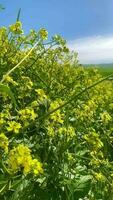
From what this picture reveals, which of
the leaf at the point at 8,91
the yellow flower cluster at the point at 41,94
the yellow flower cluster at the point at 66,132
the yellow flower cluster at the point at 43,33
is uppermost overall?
the yellow flower cluster at the point at 43,33

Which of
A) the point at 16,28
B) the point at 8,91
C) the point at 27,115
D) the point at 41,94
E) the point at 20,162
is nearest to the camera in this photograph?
the point at 20,162

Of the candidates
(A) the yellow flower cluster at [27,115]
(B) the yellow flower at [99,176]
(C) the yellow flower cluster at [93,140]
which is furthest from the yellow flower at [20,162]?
(C) the yellow flower cluster at [93,140]

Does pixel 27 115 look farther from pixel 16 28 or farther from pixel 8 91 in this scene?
pixel 16 28

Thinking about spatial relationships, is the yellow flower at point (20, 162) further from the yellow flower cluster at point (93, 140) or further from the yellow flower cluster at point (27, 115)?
the yellow flower cluster at point (93, 140)

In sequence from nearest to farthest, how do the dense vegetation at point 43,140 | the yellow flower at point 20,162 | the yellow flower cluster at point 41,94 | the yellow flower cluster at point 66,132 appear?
the yellow flower at point 20,162, the dense vegetation at point 43,140, the yellow flower cluster at point 66,132, the yellow flower cluster at point 41,94

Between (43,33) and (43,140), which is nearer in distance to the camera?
(43,140)

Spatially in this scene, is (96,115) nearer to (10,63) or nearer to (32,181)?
(10,63)

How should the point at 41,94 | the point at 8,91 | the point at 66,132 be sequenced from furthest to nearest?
the point at 41,94 < the point at 66,132 < the point at 8,91

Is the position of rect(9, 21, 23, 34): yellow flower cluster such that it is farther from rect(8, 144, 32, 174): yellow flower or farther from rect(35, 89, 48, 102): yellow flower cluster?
rect(8, 144, 32, 174): yellow flower

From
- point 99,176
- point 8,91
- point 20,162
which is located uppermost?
point 8,91

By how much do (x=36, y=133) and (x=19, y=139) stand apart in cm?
23

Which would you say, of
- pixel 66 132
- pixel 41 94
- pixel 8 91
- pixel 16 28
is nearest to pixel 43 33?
pixel 16 28

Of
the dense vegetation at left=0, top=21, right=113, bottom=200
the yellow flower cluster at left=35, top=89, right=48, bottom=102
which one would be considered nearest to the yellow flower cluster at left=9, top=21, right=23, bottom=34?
the dense vegetation at left=0, top=21, right=113, bottom=200

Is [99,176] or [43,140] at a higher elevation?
[43,140]
